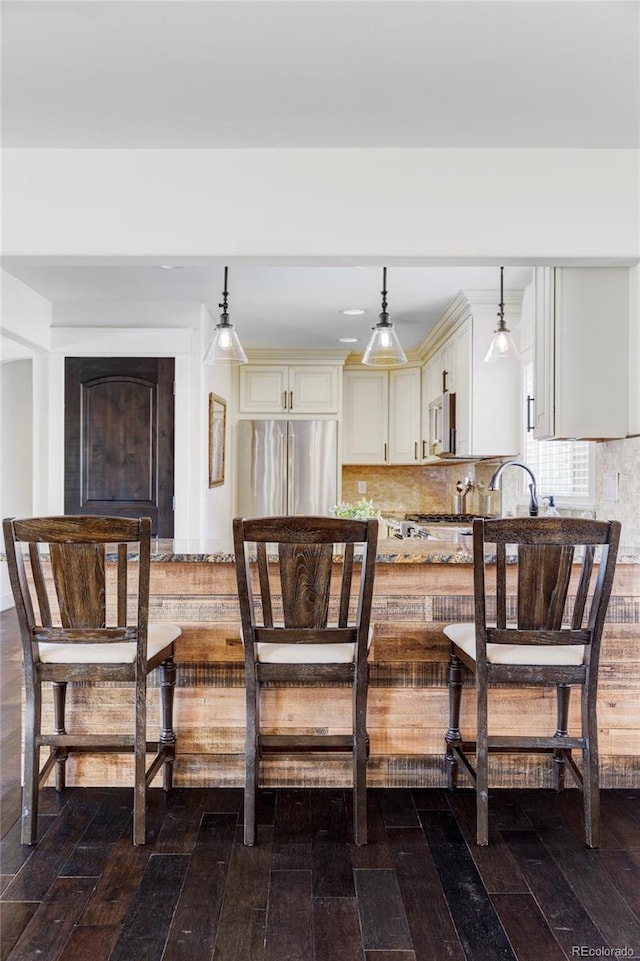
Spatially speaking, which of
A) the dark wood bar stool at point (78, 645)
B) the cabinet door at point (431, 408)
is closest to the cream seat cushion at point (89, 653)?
the dark wood bar stool at point (78, 645)

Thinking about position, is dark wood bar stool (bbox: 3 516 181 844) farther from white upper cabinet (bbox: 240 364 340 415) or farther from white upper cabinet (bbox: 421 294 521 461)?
white upper cabinet (bbox: 240 364 340 415)

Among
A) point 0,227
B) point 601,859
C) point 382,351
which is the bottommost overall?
point 601,859

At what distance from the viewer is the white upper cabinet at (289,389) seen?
623 centimetres

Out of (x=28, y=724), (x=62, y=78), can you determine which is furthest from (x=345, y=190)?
(x=28, y=724)

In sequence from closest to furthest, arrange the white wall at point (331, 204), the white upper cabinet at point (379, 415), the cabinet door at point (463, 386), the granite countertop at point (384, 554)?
the granite countertop at point (384, 554) < the white wall at point (331, 204) < the cabinet door at point (463, 386) < the white upper cabinet at point (379, 415)

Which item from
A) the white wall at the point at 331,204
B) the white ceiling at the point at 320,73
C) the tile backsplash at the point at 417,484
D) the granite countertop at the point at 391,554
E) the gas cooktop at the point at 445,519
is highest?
the white ceiling at the point at 320,73

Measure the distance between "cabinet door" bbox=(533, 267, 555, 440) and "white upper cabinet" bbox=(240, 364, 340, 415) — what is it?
11.0 ft

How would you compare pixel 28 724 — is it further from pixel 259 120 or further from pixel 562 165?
pixel 562 165

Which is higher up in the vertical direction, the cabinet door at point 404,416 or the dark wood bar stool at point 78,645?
the cabinet door at point 404,416

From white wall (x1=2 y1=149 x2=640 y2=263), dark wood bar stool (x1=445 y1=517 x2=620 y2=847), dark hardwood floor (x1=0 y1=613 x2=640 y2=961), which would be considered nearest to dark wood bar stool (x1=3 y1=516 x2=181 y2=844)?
dark hardwood floor (x1=0 y1=613 x2=640 y2=961)

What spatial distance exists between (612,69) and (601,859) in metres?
2.30

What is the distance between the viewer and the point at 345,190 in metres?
2.42

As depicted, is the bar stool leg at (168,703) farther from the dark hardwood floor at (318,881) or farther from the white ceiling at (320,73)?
the white ceiling at (320,73)

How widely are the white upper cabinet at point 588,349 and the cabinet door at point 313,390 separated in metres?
3.55
